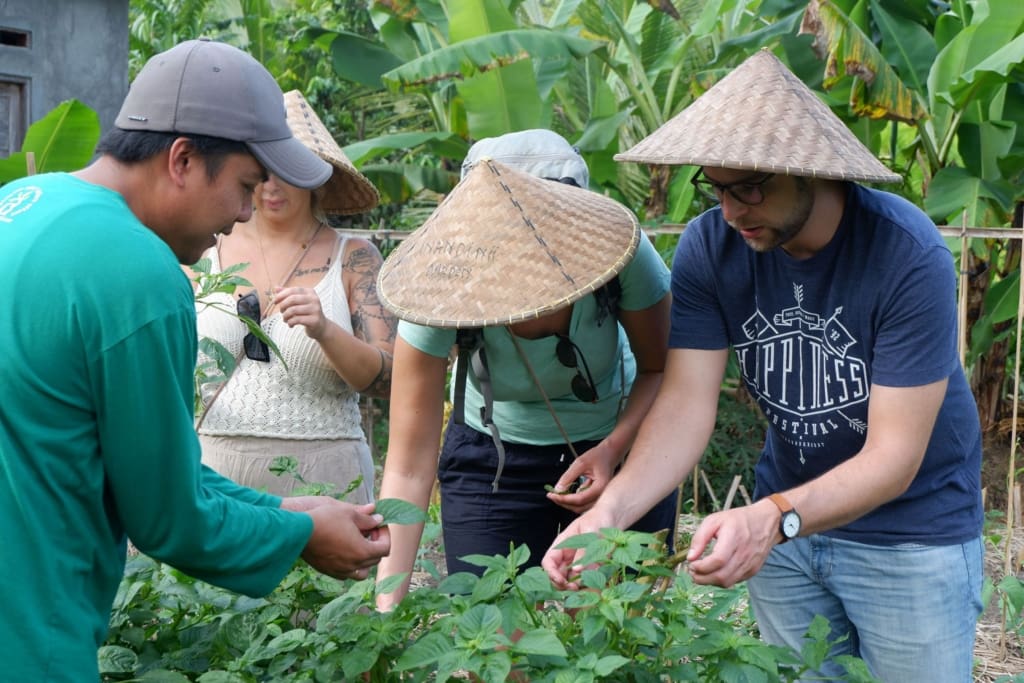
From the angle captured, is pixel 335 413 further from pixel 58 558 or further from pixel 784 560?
pixel 58 558

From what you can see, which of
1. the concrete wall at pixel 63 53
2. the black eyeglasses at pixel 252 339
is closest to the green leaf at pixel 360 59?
the concrete wall at pixel 63 53

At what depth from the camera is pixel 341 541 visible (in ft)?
5.91

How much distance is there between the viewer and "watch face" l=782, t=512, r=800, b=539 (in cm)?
196

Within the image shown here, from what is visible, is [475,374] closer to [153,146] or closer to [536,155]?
[536,155]

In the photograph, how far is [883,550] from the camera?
88.5 inches

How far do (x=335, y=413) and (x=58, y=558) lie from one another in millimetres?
1627

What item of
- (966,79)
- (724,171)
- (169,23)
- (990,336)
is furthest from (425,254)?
(169,23)

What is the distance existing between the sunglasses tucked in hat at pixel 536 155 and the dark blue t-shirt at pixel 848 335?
353 mm

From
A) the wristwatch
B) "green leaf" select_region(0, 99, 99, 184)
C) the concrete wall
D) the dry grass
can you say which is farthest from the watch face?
the concrete wall

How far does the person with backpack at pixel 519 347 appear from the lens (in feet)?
6.98

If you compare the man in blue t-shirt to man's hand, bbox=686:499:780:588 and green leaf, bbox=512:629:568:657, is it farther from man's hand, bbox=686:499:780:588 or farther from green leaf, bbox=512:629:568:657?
green leaf, bbox=512:629:568:657

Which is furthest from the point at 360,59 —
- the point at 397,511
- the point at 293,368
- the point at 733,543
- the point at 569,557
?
the point at 733,543

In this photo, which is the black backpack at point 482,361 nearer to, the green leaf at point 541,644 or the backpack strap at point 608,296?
the backpack strap at point 608,296

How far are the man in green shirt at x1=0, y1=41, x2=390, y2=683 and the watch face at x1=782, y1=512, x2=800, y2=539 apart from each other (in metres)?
0.83
